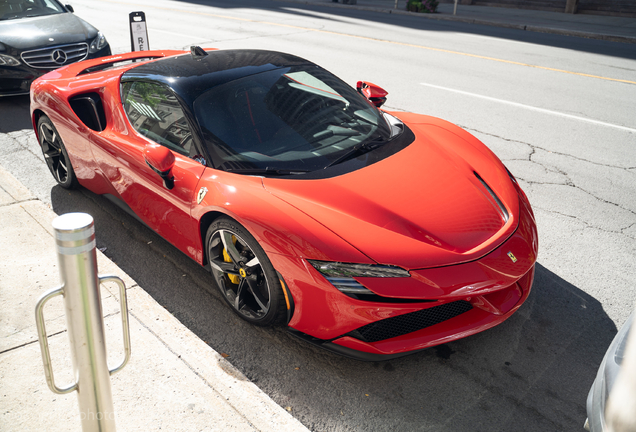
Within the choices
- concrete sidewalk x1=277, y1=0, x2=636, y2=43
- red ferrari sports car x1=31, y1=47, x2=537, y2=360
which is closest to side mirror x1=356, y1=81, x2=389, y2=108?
red ferrari sports car x1=31, y1=47, x2=537, y2=360

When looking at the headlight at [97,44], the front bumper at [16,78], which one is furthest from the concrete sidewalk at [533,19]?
the front bumper at [16,78]

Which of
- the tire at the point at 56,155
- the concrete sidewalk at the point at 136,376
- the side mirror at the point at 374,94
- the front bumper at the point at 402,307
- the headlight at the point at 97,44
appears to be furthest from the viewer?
the headlight at the point at 97,44

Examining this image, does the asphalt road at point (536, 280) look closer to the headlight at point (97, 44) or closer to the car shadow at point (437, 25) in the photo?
the headlight at point (97, 44)

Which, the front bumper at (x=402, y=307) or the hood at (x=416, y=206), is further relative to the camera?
the hood at (x=416, y=206)

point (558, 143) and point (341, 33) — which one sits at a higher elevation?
point (341, 33)

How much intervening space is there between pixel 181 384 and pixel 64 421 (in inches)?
21.7

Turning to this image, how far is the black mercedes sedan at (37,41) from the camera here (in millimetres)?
7164

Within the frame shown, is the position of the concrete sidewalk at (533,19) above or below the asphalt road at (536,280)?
above

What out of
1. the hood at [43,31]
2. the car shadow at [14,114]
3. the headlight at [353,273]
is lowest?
the car shadow at [14,114]

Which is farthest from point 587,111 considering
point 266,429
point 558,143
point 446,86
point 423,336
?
point 266,429

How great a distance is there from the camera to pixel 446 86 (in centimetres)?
877

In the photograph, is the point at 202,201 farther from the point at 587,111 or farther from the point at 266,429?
the point at 587,111

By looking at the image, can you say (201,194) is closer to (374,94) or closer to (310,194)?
(310,194)

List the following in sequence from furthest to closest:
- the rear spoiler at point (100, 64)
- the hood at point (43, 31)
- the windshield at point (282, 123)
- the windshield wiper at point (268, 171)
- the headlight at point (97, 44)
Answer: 1. the headlight at point (97, 44)
2. the hood at point (43, 31)
3. the rear spoiler at point (100, 64)
4. the windshield at point (282, 123)
5. the windshield wiper at point (268, 171)
